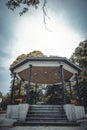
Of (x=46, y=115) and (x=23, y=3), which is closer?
(x=23, y=3)

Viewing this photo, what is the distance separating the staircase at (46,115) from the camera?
7.69 m

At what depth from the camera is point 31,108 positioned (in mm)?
9297

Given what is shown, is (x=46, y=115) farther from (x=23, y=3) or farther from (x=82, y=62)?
(x=82, y=62)

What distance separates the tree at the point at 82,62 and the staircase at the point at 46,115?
10753 mm

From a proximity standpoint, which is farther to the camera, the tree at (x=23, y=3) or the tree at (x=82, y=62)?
the tree at (x=82, y=62)

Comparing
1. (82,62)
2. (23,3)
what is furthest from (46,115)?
(82,62)

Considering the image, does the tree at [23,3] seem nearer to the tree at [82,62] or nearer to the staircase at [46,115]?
the staircase at [46,115]

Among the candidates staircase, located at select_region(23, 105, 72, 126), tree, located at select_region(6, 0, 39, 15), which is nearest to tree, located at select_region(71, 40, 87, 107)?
staircase, located at select_region(23, 105, 72, 126)

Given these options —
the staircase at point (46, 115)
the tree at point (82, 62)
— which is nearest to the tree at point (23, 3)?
the staircase at point (46, 115)

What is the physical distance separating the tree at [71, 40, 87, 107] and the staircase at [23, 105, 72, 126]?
10753 millimetres

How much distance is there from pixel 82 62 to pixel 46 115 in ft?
46.7

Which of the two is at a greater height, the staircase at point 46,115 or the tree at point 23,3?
the tree at point 23,3

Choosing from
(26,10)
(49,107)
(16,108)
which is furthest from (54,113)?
(26,10)

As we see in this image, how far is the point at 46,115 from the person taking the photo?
836 centimetres
